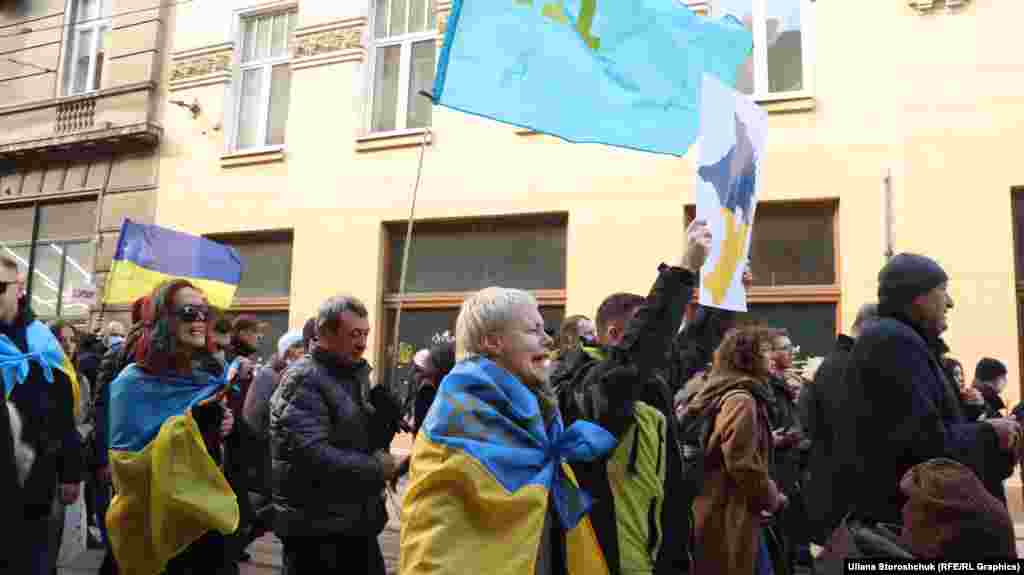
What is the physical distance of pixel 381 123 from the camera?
40.2 feet

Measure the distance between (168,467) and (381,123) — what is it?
9062 mm

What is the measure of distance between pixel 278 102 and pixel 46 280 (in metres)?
5.09

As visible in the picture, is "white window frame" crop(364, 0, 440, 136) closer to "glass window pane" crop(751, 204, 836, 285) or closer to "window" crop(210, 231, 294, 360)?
"window" crop(210, 231, 294, 360)

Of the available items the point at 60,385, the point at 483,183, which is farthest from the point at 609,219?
the point at 60,385

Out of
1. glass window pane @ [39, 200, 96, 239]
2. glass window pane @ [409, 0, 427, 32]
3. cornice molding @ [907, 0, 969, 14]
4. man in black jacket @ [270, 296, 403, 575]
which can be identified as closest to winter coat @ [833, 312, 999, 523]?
man in black jacket @ [270, 296, 403, 575]

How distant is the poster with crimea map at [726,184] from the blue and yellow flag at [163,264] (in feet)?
18.2

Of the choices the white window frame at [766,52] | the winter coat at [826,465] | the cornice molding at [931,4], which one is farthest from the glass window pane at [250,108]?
the winter coat at [826,465]

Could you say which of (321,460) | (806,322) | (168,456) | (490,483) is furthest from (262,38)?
(490,483)

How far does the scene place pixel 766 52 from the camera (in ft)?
33.9

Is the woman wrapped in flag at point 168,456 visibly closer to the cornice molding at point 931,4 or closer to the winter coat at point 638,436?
the winter coat at point 638,436

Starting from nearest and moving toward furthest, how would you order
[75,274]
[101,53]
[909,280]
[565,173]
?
[909,280] → [565,173] → [75,274] → [101,53]

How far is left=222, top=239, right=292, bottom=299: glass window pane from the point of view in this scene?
41.1ft

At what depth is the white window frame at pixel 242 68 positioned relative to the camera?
1302cm

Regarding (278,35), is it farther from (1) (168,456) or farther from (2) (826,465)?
(2) (826,465)
